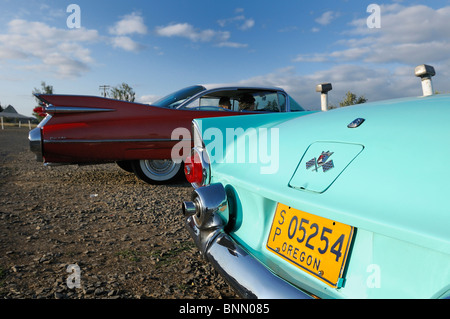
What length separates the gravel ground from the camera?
6.62 feet

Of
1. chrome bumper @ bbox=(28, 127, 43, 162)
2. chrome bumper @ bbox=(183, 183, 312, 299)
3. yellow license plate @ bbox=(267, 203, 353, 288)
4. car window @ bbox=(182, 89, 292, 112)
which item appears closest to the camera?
yellow license plate @ bbox=(267, 203, 353, 288)

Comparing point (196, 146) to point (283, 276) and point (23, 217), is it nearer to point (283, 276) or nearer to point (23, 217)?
point (283, 276)

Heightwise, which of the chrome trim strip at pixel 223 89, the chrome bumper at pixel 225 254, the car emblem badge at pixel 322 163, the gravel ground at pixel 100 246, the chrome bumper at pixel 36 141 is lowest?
the gravel ground at pixel 100 246

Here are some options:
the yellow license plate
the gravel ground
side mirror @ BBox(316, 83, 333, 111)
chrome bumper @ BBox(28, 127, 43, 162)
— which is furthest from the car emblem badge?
chrome bumper @ BBox(28, 127, 43, 162)

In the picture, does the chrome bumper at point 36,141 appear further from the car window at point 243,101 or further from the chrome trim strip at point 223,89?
the car window at point 243,101

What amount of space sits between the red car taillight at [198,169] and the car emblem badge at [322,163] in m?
0.71

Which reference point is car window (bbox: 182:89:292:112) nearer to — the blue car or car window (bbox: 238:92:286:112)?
car window (bbox: 238:92:286:112)

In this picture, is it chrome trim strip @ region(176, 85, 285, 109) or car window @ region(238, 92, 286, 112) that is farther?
car window @ region(238, 92, 286, 112)

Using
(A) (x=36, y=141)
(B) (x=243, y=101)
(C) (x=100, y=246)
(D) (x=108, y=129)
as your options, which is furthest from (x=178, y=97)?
(C) (x=100, y=246)

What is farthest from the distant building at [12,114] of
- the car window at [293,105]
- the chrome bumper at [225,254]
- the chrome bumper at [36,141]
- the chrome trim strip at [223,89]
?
the chrome bumper at [225,254]

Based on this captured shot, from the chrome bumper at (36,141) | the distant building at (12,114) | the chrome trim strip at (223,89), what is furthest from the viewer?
the distant building at (12,114)

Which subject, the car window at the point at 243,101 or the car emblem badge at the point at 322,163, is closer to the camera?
the car emblem badge at the point at 322,163

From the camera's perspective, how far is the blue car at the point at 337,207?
940 millimetres

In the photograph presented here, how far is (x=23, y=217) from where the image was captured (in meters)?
3.43
